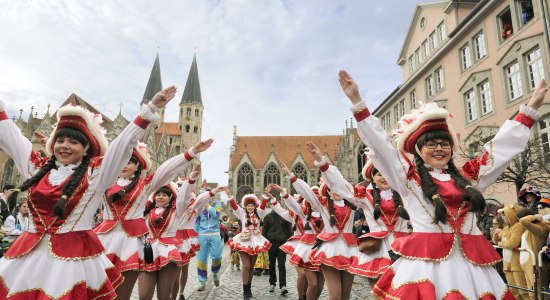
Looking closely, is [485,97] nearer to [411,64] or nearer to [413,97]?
[413,97]

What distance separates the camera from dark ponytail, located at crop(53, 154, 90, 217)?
8.77ft

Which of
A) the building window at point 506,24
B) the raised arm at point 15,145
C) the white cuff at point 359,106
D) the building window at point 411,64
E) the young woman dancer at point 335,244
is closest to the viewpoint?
the white cuff at point 359,106

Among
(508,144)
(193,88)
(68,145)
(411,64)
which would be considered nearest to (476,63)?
(411,64)

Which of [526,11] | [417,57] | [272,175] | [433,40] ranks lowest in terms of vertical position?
[272,175]

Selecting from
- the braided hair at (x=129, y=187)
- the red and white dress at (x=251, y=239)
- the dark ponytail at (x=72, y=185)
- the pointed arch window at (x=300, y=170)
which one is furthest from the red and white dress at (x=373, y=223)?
the pointed arch window at (x=300, y=170)

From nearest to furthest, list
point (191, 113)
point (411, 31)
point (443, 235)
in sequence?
point (443, 235)
point (411, 31)
point (191, 113)

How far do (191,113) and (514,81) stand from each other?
213 ft

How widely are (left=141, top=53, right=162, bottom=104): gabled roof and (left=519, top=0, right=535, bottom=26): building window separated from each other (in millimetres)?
67954

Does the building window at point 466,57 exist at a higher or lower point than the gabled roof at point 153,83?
lower

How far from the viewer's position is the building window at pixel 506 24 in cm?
1781

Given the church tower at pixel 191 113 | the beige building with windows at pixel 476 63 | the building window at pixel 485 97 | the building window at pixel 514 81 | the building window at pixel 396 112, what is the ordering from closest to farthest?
the beige building with windows at pixel 476 63 < the building window at pixel 514 81 < the building window at pixel 485 97 < the building window at pixel 396 112 < the church tower at pixel 191 113

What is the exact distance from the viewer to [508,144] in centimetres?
289

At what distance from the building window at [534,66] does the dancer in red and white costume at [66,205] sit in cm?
1775

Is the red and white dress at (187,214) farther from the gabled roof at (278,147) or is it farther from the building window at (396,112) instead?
the gabled roof at (278,147)
